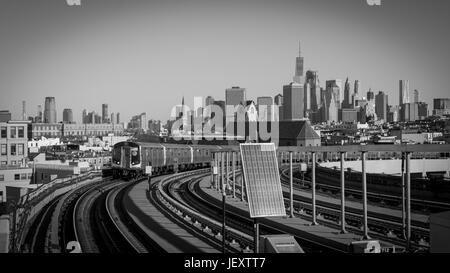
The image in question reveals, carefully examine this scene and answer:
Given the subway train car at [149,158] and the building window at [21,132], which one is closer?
the subway train car at [149,158]

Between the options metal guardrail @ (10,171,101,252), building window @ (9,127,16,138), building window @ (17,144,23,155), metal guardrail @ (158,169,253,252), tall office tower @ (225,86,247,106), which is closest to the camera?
metal guardrail @ (10,171,101,252)

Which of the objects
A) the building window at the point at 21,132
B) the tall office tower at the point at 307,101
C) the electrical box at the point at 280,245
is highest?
the tall office tower at the point at 307,101

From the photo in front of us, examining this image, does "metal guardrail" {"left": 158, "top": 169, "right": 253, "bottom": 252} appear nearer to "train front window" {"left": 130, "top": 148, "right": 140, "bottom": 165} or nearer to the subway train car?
"train front window" {"left": 130, "top": 148, "right": 140, "bottom": 165}

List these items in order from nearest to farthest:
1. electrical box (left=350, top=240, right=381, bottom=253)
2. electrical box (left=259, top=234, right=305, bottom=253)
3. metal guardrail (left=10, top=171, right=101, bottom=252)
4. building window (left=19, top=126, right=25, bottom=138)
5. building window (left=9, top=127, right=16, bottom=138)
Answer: electrical box (left=350, top=240, right=381, bottom=253)
electrical box (left=259, top=234, right=305, bottom=253)
metal guardrail (left=10, top=171, right=101, bottom=252)
building window (left=9, top=127, right=16, bottom=138)
building window (left=19, top=126, right=25, bottom=138)

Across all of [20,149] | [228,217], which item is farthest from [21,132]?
[228,217]

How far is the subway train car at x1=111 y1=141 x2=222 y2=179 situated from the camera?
33.0 metres

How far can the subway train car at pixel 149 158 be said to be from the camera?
1299 inches

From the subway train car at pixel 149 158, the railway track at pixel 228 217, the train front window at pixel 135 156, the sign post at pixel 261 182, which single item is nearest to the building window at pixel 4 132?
the subway train car at pixel 149 158

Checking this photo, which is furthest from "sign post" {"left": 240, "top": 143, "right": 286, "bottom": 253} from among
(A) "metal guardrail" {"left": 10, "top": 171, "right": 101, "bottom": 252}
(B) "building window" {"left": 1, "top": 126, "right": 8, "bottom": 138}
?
(B) "building window" {"left": 1, "top": 126, "right": 8, "bottom": 138}

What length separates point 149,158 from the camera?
3475 cm

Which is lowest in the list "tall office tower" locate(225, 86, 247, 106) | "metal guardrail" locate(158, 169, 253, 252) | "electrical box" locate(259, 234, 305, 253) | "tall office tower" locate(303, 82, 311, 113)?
"metal guardrail" locate(158, 169, 253, 252)

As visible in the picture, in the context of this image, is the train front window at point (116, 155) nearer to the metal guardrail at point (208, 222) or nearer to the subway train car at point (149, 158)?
the subway train car at point (149, 158)
